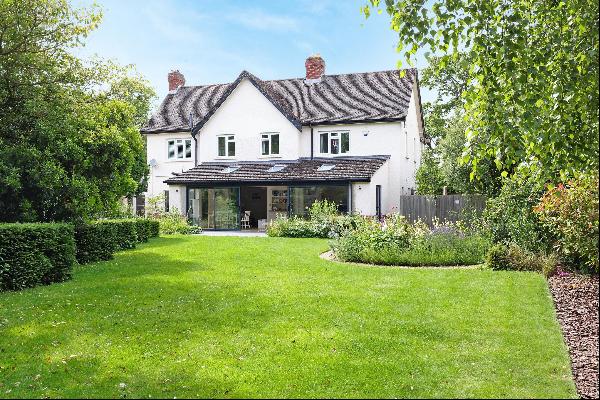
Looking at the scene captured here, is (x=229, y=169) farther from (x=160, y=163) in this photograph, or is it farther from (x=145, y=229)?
(x=145, y=229)

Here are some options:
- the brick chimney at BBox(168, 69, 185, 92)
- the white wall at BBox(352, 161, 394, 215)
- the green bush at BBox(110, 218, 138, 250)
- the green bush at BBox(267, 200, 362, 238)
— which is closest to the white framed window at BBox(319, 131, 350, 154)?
the white wall at BBox(352, 161, 394, 215)

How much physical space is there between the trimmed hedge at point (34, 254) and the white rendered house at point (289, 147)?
1658 cm

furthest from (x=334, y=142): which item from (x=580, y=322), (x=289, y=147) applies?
(x=580, y=322)

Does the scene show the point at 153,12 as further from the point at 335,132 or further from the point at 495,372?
the point at 335,132

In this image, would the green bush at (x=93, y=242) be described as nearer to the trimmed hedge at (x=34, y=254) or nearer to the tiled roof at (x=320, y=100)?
the trimmed hedge at (x=34, y=254)

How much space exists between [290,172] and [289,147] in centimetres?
309

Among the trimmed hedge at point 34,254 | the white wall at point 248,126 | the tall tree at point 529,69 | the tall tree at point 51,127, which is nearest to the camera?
the tall tree at point 529,69

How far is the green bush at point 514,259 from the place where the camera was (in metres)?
13.4

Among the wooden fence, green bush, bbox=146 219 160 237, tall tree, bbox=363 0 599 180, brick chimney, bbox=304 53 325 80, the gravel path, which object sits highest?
brick chimney, bbox=304 53 325 80

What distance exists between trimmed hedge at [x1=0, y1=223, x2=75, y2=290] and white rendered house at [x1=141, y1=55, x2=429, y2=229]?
653 inches

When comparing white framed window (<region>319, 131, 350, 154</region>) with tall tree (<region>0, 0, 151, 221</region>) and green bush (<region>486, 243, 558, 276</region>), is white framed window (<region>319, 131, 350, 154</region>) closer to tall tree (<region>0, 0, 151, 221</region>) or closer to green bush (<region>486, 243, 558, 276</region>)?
tall tree (<region>0, 0, 151, 221</region>)

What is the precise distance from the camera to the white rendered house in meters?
29.6

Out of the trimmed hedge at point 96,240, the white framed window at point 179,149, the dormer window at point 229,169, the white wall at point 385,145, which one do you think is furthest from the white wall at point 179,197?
the trimmed hedge at point 96,240

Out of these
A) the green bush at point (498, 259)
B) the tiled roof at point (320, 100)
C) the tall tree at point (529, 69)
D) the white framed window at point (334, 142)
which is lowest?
the green bush at point (498, 259)
